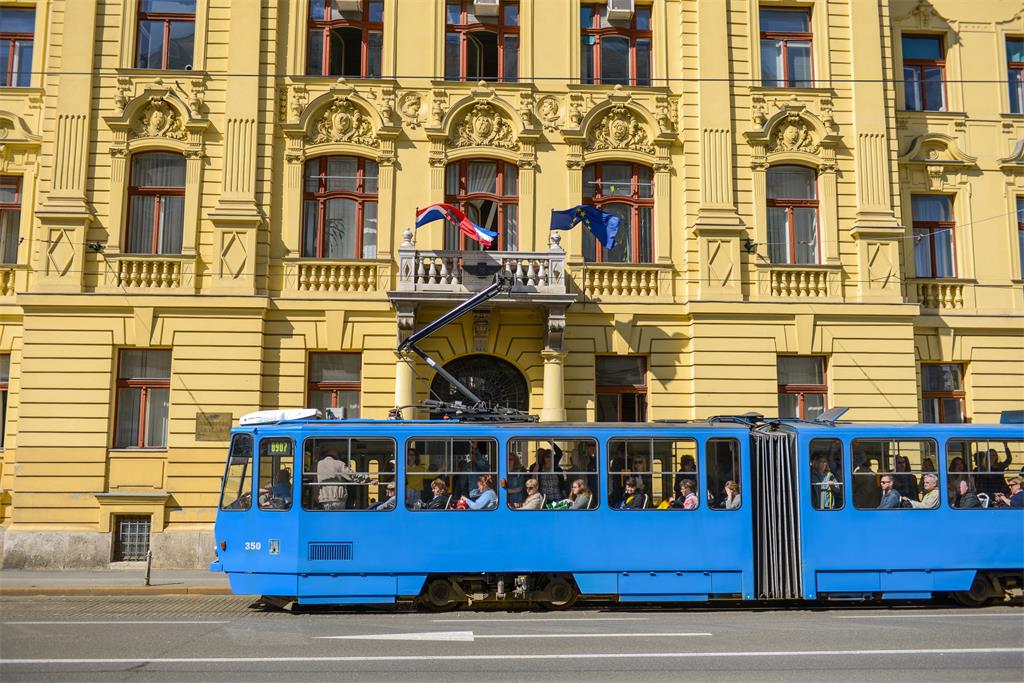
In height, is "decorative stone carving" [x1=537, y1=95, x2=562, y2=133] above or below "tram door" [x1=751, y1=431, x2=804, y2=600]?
above

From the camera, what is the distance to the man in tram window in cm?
1396

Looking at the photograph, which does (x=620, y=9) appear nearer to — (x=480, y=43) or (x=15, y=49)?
(x=480, y=43)

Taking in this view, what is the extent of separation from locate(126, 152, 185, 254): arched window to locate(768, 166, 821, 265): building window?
43.9 feet

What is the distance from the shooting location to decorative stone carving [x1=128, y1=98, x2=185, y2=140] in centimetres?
2069

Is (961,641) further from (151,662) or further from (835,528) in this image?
(151,662)

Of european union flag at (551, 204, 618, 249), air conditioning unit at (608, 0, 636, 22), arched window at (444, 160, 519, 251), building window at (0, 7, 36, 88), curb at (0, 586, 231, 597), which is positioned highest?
air conditioning unit at (608, 0, 636, 22)

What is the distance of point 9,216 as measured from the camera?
68.9ft

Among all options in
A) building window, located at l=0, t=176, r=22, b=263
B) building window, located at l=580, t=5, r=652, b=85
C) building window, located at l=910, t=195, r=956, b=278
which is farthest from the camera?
building window, located at l=910, t=195, r=956, b=278

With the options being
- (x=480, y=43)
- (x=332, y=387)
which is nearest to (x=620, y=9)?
(x=480, y=43)

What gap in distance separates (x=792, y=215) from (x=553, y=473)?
35.7 feet

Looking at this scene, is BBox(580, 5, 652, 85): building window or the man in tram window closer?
the man in tram window

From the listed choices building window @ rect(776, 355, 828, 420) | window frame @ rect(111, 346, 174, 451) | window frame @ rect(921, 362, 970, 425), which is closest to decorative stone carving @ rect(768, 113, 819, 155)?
building window @ rect(776, 355, 828, 420)

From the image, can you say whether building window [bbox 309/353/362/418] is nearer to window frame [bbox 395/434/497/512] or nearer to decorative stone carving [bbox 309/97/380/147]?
decorative stone carving [bbox 309/97/380/147]

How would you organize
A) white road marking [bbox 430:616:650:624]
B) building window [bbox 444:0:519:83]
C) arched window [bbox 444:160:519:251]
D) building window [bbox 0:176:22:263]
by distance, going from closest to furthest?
white road marking [bbox 430:616:650:624] < building window [bbox 0:176:22:263] < arched window [bbox 444:160:519:251] < building window [bbox 444:0:519:83]
